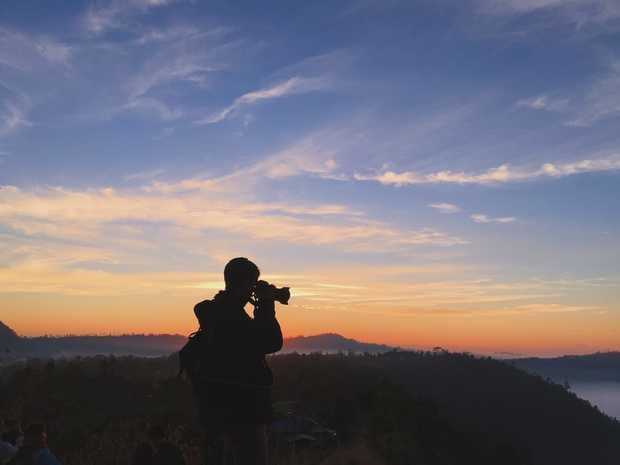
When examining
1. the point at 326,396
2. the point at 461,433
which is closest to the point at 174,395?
the point at 326,396

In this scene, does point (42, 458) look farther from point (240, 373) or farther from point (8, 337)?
point (8, 337)

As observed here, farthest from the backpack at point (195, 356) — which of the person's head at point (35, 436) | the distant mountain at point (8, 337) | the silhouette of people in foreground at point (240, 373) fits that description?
the distant mountain at point (8, 337)

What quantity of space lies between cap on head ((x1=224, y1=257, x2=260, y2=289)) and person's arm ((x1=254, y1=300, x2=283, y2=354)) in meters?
0.24

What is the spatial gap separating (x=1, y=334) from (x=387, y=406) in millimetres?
180493

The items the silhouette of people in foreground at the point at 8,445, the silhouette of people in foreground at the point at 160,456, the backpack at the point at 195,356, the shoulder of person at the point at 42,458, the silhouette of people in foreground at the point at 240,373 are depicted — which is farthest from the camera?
the silhouette of people in foreground at the point at 8,445

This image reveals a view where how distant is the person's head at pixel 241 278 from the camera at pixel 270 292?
6 centimetres

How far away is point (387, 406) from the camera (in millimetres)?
25312

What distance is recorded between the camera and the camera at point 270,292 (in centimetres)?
442

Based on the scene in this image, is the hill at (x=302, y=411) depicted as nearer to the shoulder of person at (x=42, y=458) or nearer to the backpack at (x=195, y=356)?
the shoulder of person at (x=42, y=458)

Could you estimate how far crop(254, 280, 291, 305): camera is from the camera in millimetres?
4422

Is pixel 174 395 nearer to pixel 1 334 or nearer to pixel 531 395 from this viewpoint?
pixel 531 395

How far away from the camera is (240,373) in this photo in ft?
14.3

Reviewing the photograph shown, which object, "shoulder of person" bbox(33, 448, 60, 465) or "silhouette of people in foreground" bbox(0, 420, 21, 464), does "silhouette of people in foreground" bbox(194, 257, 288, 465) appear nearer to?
"shoulder of person" bbox(33, 448, 60, 465)

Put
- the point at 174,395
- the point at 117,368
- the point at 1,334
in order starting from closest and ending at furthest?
the point at 174,395
the point at 117,368
the point at 1,334
